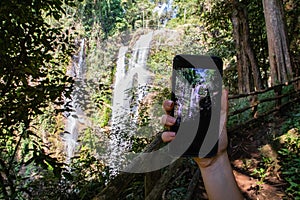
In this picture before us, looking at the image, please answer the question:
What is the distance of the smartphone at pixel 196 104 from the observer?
0.89m

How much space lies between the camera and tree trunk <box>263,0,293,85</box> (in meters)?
4.95

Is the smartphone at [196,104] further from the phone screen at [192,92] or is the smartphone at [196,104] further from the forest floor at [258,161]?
the forest floor at [258,161]

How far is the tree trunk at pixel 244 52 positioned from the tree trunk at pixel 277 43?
0.91 m

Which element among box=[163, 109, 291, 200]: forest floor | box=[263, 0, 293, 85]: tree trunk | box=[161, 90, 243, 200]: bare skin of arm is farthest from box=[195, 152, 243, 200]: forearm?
box=[263, 0, 293, 85]: tree trunk

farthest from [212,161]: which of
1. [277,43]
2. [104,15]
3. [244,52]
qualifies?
[104,15]

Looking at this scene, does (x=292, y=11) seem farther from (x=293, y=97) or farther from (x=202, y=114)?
(x=202, y=114)

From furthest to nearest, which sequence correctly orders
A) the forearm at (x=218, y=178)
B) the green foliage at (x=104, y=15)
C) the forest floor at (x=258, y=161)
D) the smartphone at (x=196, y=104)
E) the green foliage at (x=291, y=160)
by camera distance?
the green foliage at (x=104, y=15), the forest floor at (x=258, y=161), the green foliage at (x=291, y=160), the forearm at (x=218, y=178), the smartphone at (x=196, y=104)

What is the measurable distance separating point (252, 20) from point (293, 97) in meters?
3.06

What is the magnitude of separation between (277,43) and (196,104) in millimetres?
4661

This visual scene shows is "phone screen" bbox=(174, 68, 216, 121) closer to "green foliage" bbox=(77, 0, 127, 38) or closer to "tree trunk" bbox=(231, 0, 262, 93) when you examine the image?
"tree trunk" bbox=(231, 0, 262, 93)

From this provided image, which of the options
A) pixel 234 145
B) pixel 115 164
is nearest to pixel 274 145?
pixel 234 145

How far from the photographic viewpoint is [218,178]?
3.28 ft

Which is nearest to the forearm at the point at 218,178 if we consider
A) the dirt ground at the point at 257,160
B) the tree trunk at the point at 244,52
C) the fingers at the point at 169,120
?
the fingers at the point at 169,120

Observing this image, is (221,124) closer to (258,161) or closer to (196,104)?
(196,104)
